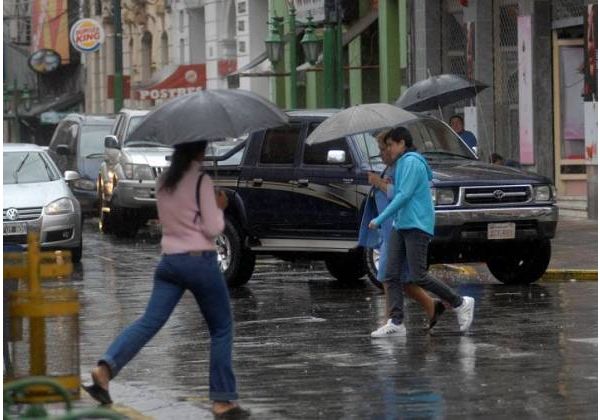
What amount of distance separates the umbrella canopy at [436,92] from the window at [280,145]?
467cm

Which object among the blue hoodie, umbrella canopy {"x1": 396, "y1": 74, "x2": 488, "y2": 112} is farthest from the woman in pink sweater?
umbrella canopy {"x1": 396, "y1": 74, "x2": 488, "y2": 112}

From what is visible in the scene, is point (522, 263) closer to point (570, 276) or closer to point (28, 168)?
point (570, 276)

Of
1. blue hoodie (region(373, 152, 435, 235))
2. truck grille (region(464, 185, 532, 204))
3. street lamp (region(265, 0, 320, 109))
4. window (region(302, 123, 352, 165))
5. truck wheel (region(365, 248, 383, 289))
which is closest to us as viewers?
blue hoodie (region(373, 152, 435, 235))

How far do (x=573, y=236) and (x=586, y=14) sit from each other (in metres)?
4.20

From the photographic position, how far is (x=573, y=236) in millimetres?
23766

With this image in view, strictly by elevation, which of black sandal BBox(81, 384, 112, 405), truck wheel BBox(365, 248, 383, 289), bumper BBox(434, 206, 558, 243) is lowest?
black sandal BBox(81, 384, 112, 405)

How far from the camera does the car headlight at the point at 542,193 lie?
17.4 meters

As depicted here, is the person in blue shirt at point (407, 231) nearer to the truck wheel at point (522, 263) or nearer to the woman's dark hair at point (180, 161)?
the woman's dark hair at point (180, 161)

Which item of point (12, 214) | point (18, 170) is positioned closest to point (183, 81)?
point (18, 170)

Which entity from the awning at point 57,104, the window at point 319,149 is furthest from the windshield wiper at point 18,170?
the awning at point 57,104

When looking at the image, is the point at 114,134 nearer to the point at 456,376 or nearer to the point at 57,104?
the point at 456,376

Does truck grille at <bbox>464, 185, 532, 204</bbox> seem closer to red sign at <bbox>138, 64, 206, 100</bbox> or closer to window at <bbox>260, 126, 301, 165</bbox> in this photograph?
window at <bbox>260, 126, 301, 165</bbox>

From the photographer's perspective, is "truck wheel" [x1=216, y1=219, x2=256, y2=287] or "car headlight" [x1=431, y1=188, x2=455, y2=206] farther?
"truck wheel" [x1=216, y1=219, x2=256, y2=287]

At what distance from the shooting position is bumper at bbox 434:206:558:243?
17.0 metres
